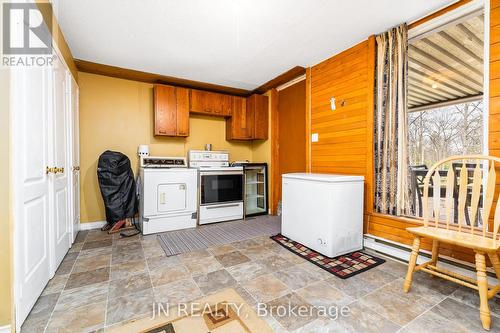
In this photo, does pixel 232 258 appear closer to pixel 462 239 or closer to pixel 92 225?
pixel 462 239

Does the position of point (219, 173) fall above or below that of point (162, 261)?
above

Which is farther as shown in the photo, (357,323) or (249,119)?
(249,119)

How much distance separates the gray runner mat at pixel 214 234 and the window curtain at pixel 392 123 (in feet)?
4.97

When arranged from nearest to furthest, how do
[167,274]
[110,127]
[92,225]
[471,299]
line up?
[471,299] < [167,274] < [92,225] < [110,127]

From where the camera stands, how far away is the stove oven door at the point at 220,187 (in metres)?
3.54

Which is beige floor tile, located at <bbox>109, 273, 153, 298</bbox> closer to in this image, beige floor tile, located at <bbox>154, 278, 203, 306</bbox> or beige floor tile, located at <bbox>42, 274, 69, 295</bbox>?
beige floor tile, located at <bbox>154, 278, 203, 306</bbox>

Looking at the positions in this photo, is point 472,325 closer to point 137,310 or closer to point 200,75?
point 137,310

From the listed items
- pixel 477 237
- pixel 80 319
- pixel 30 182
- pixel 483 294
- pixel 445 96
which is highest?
pixel 445 96

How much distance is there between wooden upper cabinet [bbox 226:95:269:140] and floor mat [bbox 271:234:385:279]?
2.38 meters

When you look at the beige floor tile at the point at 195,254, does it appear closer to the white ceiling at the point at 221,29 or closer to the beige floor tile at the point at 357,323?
the beige floor tile at the point at 357,323

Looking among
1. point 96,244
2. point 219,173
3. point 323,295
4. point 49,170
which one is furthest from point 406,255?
point 96,244

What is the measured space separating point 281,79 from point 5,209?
3.63 m

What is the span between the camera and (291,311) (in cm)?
145

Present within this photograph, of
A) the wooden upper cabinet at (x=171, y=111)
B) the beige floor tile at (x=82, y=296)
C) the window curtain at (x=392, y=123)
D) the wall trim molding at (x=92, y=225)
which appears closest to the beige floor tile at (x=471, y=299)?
the window curtain at (x=392, y=123)
